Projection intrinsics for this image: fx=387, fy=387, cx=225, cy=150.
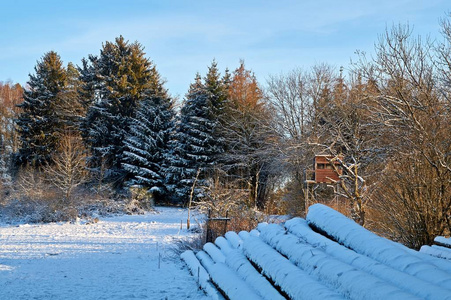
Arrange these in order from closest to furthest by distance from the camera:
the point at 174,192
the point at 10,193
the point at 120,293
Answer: the point at 120,293 → the point at 10,193 → the point at 174,192

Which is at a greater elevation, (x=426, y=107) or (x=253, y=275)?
(x=426, y=107)

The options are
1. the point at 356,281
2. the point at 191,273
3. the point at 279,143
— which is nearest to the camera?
the point at 356,281

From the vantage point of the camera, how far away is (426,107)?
8.76 meters

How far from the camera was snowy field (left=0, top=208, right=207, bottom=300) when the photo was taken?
7.11 metres

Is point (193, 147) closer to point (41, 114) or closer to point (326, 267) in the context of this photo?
point (41, 114)

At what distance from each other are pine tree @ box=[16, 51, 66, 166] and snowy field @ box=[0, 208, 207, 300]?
13815 millimetres

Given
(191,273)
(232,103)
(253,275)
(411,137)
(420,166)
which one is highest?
(232,103)

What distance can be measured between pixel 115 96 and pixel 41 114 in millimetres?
5919

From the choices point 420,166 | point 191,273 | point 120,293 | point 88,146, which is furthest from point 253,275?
point 88,146

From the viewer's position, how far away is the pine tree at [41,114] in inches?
1152

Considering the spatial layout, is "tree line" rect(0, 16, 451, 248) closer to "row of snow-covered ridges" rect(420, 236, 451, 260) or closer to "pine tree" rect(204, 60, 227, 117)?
"pine tree" rect(204, 60, 227, 117)

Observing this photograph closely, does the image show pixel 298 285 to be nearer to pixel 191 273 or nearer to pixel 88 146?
pixel 191 273

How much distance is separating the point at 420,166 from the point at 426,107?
1.73m

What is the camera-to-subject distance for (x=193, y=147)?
90.1ft
